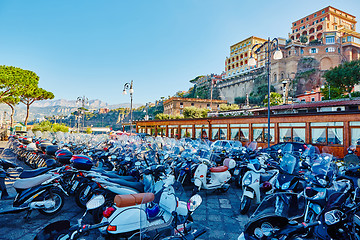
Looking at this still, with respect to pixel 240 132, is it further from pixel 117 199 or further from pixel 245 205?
pixel 117 199

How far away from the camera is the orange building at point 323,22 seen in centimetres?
6012

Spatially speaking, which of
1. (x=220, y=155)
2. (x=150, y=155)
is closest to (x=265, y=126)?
(x=220, y=155)

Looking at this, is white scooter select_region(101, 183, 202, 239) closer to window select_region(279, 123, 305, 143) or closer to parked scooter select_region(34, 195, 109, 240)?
parked scooter select_region(34, 195, 109, 240)

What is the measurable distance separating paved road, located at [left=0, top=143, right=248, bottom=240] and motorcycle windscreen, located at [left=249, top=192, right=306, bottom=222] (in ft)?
3.39

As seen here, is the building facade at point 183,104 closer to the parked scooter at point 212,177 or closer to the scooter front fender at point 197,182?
the parked scooter at point 212,177

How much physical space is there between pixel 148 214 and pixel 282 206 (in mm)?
1587

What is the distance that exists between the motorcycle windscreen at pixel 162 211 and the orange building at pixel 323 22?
70292mm

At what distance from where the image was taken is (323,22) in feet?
197

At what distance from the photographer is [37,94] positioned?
25.2m

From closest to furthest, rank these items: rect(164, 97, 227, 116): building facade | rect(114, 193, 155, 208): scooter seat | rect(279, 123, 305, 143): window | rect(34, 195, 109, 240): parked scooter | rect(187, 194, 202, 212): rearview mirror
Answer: rect(34, 195, 109, 240): parked scooter, rect(114, 193, 155, 208): scooter seat, rect(187, 194, 202, 212): rearview mirror, rect(279, 123, 305, 143): window, rect(164, 97, 227, 116): building facade

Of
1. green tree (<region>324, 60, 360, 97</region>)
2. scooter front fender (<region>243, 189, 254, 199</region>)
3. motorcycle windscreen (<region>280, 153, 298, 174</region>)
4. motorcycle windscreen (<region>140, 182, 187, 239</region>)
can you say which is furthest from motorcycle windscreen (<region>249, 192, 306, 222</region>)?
green tree (<region>324, 60, 360, 97</region>)

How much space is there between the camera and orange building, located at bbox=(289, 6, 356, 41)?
2367 inches

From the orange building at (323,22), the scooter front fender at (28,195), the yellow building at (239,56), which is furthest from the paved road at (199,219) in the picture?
the orange building at (323,22)

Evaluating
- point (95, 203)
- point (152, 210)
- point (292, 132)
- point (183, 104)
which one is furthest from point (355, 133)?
point (183, 104)
